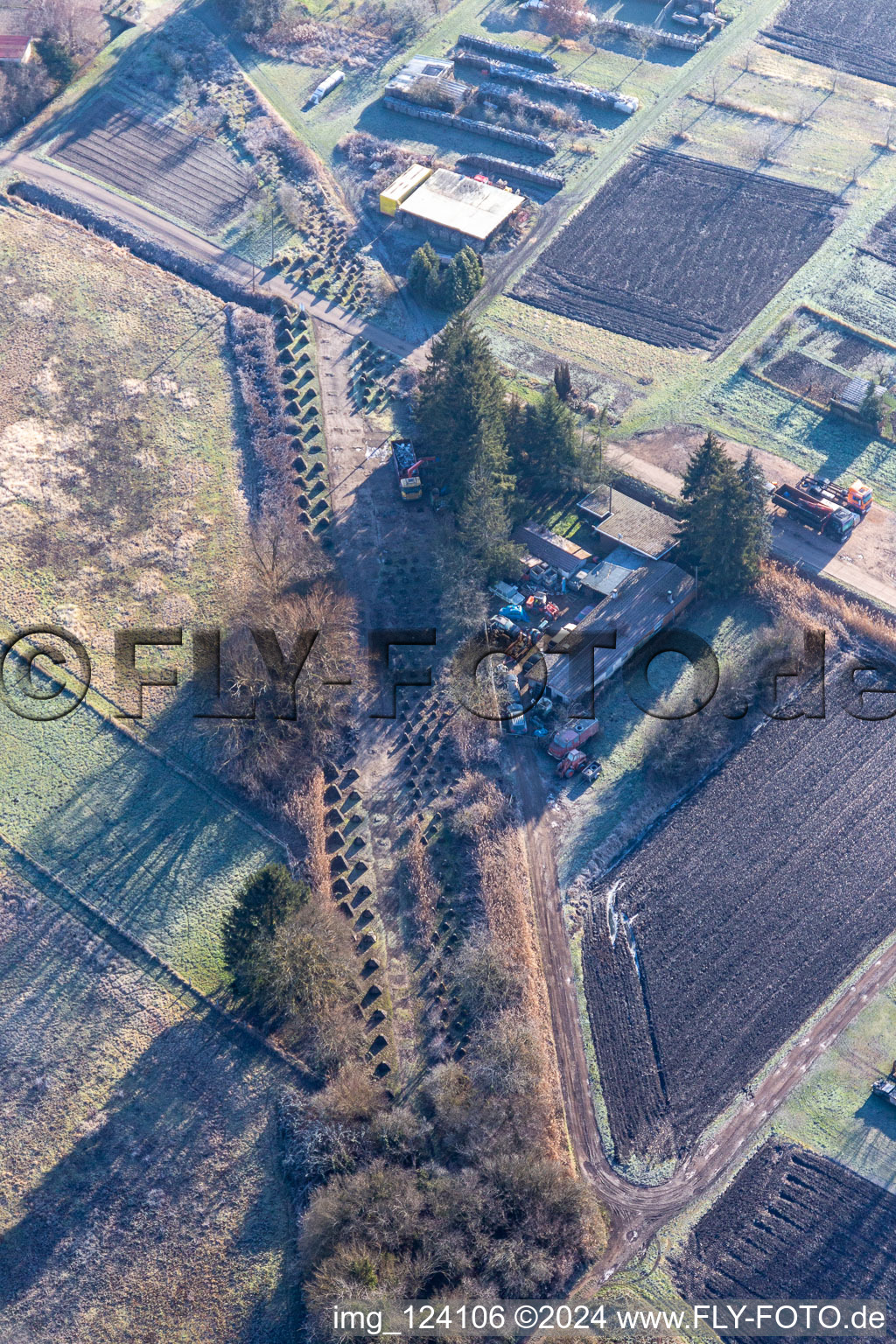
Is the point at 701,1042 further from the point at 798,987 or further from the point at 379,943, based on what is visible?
the point at 379,943

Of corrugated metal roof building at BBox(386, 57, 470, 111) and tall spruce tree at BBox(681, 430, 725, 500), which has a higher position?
corrugated metal roof building at BBox(386, 57, 470, 111)

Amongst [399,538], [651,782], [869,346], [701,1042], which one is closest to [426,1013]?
[701,1042]

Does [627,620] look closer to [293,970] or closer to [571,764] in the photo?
[571,764]

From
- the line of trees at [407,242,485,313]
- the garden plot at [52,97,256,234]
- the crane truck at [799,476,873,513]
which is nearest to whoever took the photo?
the crane truck at [799,476,873,513]

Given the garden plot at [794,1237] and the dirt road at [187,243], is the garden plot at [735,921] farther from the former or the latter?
the dirt road at [187,243]

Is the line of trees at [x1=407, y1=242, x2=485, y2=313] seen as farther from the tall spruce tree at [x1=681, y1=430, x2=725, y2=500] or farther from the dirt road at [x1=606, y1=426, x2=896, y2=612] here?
the tall spruce tree at [x1=681, y1=430, x2=725, y2=500]

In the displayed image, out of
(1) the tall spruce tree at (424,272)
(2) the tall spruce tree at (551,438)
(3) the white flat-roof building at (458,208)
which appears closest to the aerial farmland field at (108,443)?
(1) the tall spruce tree at (424,272)

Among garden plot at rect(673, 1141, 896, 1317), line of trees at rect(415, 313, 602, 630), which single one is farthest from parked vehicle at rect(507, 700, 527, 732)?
garden plot at rect(673, 1141, 896, 1317)
